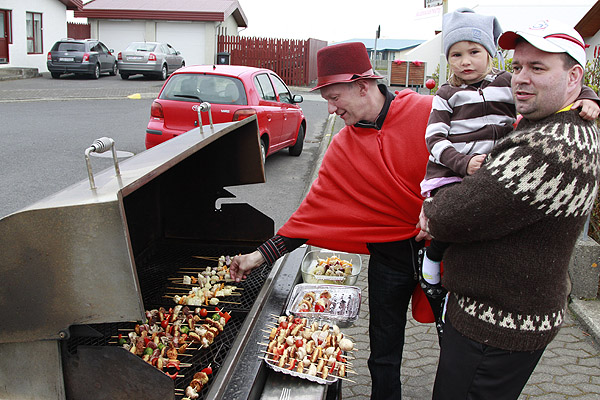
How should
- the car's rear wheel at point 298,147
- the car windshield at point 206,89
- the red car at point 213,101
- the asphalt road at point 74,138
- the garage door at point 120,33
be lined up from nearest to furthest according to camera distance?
the asphalt road at point 74,138, the red car at point 213,101, the car windshield at point 206,89, the car's rear wheel at point 298,147, the garage door at point 120,33

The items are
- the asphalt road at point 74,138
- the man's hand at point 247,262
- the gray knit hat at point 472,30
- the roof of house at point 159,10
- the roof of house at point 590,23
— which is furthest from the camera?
the roof of house at point 159,10

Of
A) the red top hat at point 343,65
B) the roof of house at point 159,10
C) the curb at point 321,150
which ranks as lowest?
the curb at point 321,150

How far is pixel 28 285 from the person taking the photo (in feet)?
6.05

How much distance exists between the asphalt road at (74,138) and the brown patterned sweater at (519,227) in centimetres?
314

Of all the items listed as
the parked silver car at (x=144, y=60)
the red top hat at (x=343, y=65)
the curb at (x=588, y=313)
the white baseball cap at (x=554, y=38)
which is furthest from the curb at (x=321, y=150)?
the parked silver car at (x=144, y=60)

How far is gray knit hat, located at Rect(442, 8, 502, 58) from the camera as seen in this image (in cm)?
241

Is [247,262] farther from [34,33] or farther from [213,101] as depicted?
[34,33]

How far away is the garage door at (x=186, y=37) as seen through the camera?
107 feet

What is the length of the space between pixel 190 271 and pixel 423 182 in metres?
2.00

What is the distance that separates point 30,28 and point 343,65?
30.5m

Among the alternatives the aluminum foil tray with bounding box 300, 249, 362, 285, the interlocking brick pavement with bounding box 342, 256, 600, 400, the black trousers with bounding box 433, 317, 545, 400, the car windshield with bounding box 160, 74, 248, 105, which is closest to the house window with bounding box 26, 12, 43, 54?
the car windshield with bounding box 160, 74, 248, 105

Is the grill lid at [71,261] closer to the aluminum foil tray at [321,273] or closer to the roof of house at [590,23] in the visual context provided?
the aluminum foil tray at [321,273]

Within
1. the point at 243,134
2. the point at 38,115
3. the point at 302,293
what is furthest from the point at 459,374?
the point at 38,115

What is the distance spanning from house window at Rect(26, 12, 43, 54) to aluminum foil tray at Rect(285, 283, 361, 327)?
29.5 metres
